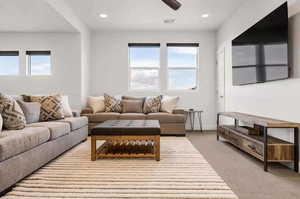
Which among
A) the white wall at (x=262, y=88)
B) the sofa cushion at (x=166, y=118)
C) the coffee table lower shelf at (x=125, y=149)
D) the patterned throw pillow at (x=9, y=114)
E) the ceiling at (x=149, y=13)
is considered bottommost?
the coffee table lower shelf at (x=125, y=149)

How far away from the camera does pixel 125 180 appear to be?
2.19 meters

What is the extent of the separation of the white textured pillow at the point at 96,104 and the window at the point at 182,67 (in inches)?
71.4

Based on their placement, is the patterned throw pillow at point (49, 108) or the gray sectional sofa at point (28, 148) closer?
the gray sectional sofa at point (28, 148)

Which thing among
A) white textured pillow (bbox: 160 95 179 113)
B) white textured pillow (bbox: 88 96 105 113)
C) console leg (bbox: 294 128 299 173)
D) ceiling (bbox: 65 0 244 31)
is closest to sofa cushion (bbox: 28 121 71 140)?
white textured pillow (bbox: 88 96 105 113)

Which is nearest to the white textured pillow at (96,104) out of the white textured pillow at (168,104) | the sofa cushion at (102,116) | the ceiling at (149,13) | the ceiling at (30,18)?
the sofa cushion at (102,116)

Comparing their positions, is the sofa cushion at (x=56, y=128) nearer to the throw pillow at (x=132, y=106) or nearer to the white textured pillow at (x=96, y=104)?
the white textured pillow at (x=96, y=104)

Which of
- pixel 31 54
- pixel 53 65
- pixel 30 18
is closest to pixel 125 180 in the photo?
pixel 30 18

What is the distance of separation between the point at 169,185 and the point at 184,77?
4.22 metres

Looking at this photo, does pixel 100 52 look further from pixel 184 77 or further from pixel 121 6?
pixel 184 77

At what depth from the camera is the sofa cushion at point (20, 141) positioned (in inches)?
73.5

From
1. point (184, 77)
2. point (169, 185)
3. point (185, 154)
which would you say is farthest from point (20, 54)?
point (169, 185)

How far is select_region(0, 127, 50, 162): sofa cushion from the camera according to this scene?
73.5 inches

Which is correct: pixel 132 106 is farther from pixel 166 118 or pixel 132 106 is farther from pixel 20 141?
pixel 20 141

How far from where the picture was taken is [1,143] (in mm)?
1839
